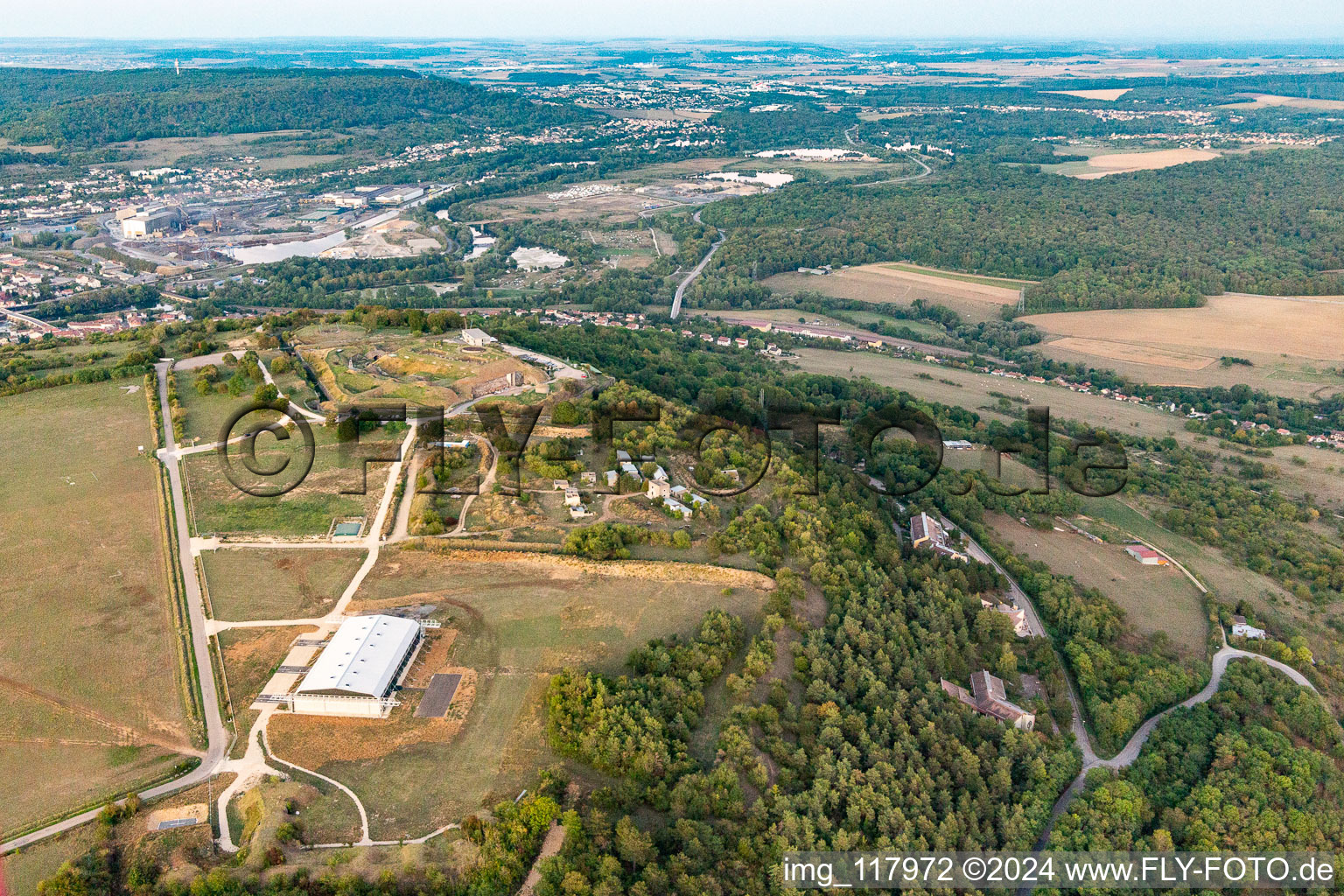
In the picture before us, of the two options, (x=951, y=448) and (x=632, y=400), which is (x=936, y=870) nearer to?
(x=632, y=400)

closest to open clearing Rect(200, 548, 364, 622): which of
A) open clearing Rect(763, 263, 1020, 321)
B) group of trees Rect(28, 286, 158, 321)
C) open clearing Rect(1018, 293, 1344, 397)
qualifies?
group of trees Rect(28, 286, 158, 321)

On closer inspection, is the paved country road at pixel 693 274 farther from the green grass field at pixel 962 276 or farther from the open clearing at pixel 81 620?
the open clearing at pixel 81 620

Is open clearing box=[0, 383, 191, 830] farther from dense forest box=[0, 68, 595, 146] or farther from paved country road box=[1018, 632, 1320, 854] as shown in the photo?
dense forest box=[0, 68, 595, 146]

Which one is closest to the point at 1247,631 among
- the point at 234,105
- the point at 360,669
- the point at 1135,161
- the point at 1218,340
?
the point at 360,669

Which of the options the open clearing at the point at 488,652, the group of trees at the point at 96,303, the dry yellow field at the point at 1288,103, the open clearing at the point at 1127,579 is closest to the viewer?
the open clearing at the point at 488,652

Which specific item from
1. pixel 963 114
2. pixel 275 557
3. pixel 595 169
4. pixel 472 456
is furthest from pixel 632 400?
pixel 963 114

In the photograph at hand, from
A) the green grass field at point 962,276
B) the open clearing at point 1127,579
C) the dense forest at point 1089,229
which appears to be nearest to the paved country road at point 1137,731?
the open clearing at point 1127,579
